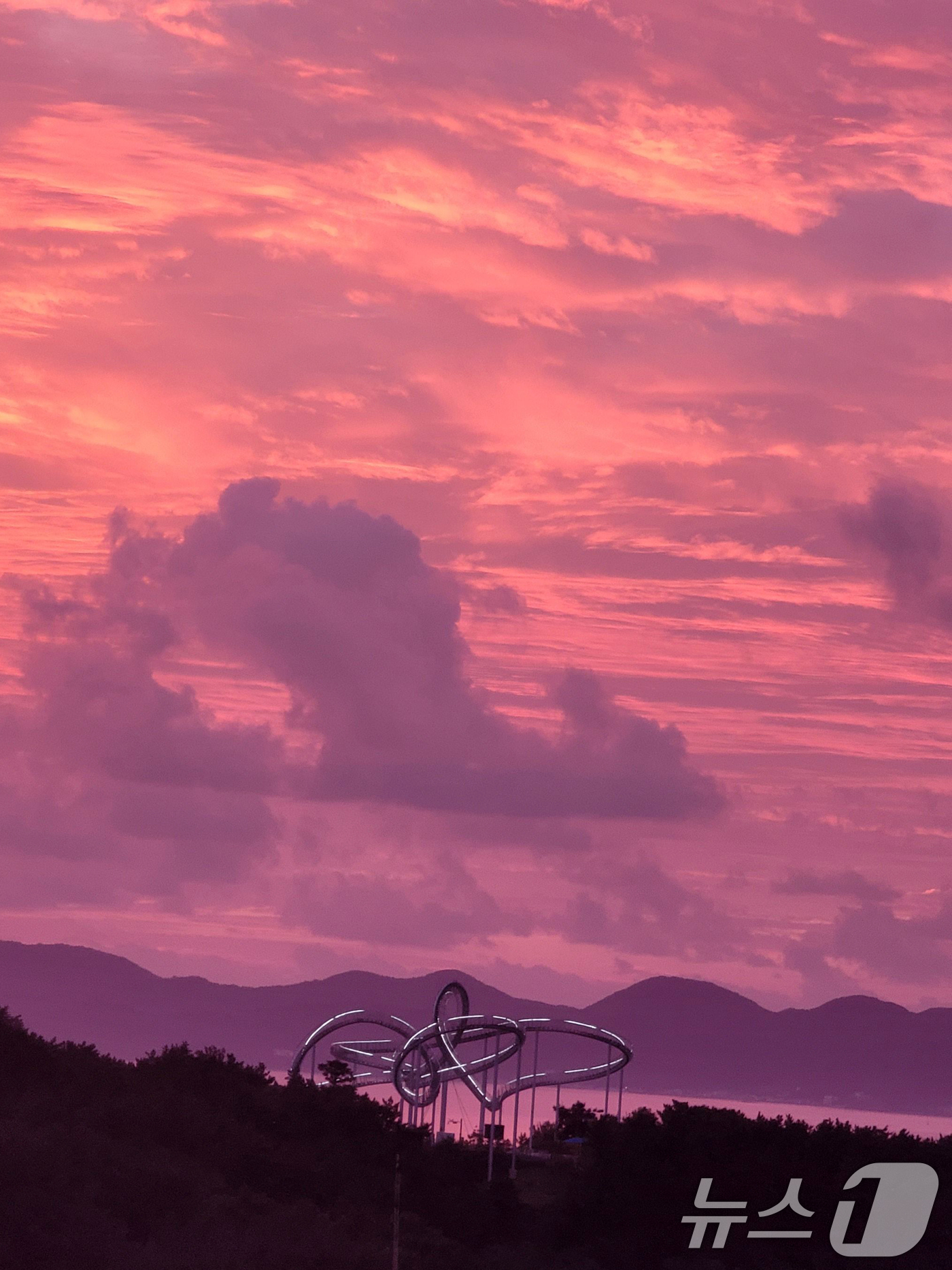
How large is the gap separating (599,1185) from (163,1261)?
1676 cm

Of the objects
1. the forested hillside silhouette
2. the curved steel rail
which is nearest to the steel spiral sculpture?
the curved steel rail

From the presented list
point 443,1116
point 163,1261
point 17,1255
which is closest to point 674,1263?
point 163,1261

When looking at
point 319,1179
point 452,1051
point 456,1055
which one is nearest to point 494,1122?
point 452,1051

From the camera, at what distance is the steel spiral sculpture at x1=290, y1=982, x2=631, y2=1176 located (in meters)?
69.8

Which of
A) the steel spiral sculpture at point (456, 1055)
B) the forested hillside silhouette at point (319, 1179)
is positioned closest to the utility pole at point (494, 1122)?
the steel spiral sculpture at point (456, 1055)

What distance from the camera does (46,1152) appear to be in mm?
36656

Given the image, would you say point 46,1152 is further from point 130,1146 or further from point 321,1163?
point 321,1163

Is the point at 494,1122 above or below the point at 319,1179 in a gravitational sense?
above

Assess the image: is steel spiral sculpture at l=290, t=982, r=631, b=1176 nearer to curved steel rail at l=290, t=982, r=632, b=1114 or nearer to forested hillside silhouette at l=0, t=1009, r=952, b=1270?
curved steel rail at l=290, t=982, r=632, b=1114

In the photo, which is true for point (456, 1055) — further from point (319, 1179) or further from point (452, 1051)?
point (319, 1179)

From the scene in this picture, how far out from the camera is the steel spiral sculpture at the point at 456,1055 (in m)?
A: 69.8

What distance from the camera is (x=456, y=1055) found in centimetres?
7125

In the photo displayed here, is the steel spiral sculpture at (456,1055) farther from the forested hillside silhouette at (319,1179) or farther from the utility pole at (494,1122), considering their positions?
the forested hillside silhouette at (319,1179)

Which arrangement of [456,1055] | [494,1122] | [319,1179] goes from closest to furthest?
[319,1179]
[494,1122]
[456,1055]
